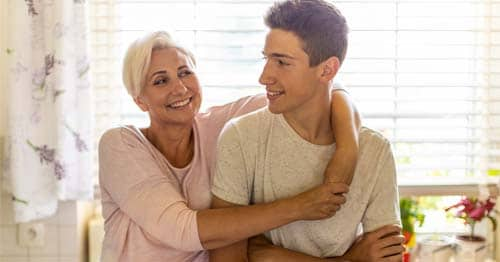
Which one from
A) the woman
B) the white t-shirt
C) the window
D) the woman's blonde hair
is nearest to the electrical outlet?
the window

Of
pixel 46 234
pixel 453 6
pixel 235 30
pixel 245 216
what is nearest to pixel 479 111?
pixel 453 6

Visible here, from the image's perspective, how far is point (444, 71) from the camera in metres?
2.95

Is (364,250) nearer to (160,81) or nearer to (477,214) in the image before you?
(160,81)

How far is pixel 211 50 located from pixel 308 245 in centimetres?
121

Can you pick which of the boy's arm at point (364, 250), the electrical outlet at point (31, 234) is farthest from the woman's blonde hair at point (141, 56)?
the electrical outlet at point (31, 234)

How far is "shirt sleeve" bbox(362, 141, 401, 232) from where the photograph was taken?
186 cm

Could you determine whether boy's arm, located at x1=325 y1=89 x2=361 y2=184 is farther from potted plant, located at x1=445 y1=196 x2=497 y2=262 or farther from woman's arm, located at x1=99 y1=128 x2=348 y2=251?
potted plant, located at x1=445 y1=196 x2=497 y2=262

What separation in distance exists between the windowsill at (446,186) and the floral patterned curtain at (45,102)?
1279 mm

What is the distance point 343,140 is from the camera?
1772 mm

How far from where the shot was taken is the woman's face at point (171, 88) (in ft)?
6.40

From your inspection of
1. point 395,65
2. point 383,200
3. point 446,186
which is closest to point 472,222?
point 446,186

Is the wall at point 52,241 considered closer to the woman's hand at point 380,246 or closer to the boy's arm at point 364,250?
the boy's arm at point 364,250

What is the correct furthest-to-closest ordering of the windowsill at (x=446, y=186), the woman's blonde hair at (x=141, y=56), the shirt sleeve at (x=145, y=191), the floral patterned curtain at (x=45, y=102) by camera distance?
the windowsill at (x=446, y=186)
the floral patterned curtain at (x=45, y=102)
the woman's blonde hair at (x=141, y=56)
the shirt sleeve at (x=145, y=191)

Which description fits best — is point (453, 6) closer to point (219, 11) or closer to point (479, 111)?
point (479, 111)
